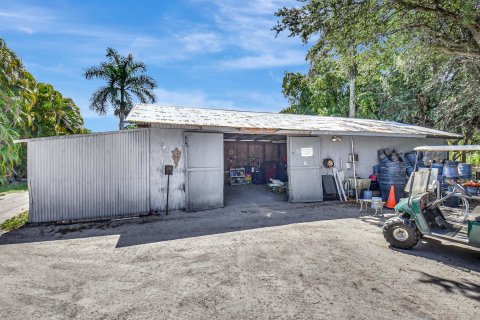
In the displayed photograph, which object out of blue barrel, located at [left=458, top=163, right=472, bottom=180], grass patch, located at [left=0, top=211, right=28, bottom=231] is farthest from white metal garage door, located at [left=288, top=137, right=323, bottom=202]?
grass patch, located at [left=0, top=211, right=28, bottom=231]

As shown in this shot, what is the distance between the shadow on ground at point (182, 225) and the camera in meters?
6.21

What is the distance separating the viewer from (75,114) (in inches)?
910

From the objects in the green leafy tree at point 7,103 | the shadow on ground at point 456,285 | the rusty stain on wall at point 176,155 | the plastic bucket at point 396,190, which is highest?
the green leafy tree at point 7,103

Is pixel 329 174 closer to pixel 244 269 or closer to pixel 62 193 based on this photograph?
pixel 244 269

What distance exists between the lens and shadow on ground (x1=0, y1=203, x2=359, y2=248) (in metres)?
6.21

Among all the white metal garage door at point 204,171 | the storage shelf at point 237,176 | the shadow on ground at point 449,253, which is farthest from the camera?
the storage shelf at point 237,176

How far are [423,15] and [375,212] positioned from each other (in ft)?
26.3

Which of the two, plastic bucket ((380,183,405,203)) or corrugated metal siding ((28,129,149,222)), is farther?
plastic bucket ((380,183,405,203))

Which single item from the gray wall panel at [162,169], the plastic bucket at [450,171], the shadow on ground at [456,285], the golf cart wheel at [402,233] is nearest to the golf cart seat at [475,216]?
the golf cart wheel at [402,233]

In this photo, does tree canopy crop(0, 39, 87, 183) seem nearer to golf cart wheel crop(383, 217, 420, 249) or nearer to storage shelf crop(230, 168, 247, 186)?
storage shelf crop(230, 168, 247, 186)

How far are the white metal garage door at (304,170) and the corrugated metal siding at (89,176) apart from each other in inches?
222

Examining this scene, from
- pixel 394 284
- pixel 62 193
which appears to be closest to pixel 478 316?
pixel 394 284

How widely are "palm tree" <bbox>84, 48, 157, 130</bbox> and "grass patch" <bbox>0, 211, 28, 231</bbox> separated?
14.7 meters

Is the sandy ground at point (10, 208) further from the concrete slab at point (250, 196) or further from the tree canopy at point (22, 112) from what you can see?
the concrete slab at point (250, 196)
